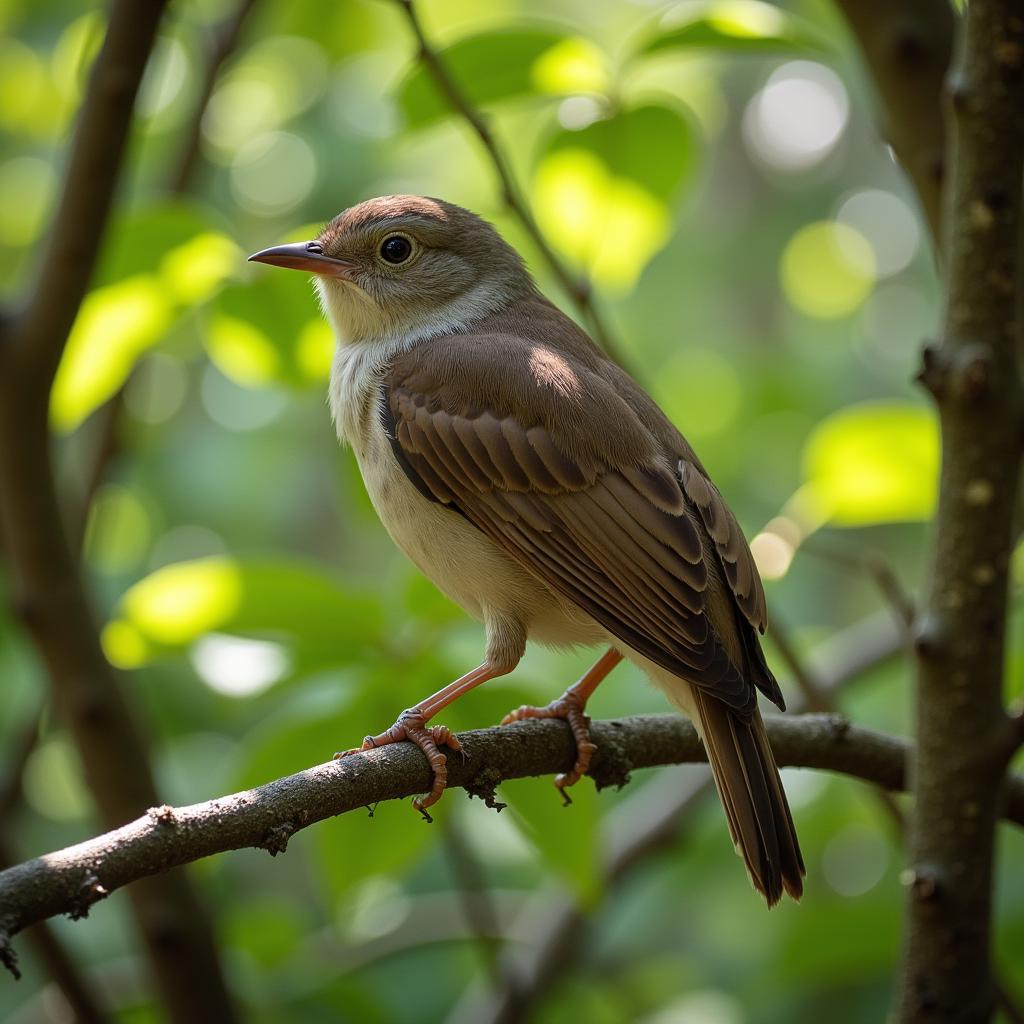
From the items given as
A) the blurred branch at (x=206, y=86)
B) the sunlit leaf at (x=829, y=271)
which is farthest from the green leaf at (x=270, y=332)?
the sunlit leaf at (x=829, y=271)

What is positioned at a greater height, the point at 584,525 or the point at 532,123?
the point at 532,123

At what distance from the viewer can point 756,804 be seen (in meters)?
3.30

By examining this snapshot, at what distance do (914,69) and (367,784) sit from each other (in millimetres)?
2841

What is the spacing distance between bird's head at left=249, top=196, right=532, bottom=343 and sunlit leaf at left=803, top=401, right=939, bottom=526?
1.35 m

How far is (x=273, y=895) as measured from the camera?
7.60m

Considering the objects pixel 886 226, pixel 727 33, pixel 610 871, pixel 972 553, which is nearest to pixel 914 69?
pixel 727 33

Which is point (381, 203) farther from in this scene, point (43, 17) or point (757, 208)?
point (757, 208)

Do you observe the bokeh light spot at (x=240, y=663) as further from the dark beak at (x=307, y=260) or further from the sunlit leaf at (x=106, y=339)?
the dark beak at (x=307, y=260)

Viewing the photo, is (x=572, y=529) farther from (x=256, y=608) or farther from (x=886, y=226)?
(x=886, y=226)

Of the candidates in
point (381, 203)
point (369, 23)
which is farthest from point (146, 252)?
point (369, 23)

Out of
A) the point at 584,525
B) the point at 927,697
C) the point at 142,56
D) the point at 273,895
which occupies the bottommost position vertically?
the point at 273,895

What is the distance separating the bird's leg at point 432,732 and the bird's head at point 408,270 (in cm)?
146

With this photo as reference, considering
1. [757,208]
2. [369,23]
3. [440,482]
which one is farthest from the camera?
[757,208]

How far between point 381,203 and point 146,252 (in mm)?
1217
